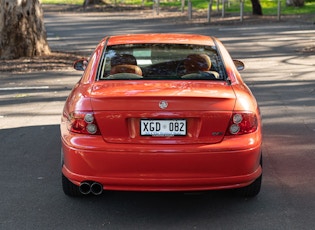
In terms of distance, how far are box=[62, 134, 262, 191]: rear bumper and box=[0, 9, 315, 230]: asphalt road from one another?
0.35 metres

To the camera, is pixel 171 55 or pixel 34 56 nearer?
pixel 171 55

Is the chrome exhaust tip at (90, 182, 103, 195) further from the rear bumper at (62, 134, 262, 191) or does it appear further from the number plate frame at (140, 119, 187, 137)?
the number plate frame at (140, 119, 187, 137)

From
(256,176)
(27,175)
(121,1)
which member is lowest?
(121,1)

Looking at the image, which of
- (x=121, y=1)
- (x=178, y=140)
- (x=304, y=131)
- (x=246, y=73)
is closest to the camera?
(x=178, y=140)

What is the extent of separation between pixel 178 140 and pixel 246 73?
1028 centimetres

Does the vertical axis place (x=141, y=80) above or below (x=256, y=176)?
above

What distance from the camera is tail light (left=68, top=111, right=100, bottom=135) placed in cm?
552

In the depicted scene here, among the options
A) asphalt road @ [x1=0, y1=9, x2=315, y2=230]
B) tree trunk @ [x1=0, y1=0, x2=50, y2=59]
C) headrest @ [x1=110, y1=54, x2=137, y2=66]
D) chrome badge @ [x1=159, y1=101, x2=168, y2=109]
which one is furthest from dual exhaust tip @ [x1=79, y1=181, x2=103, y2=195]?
tree trunk @ [x1=0, y1=0, x2=50, y2=59]

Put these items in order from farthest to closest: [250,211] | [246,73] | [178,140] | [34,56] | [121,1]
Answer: [121,1] → [34,56] → [246,73] → [250,211] → [178,140]

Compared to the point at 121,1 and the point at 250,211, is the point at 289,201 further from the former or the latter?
the point at 121,1

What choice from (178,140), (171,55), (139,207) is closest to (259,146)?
(178,140)

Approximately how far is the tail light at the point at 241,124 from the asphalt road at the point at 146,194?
73 cm

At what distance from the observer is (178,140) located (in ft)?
17.8

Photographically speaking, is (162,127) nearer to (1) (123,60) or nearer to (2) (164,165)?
(2) (164,165)
